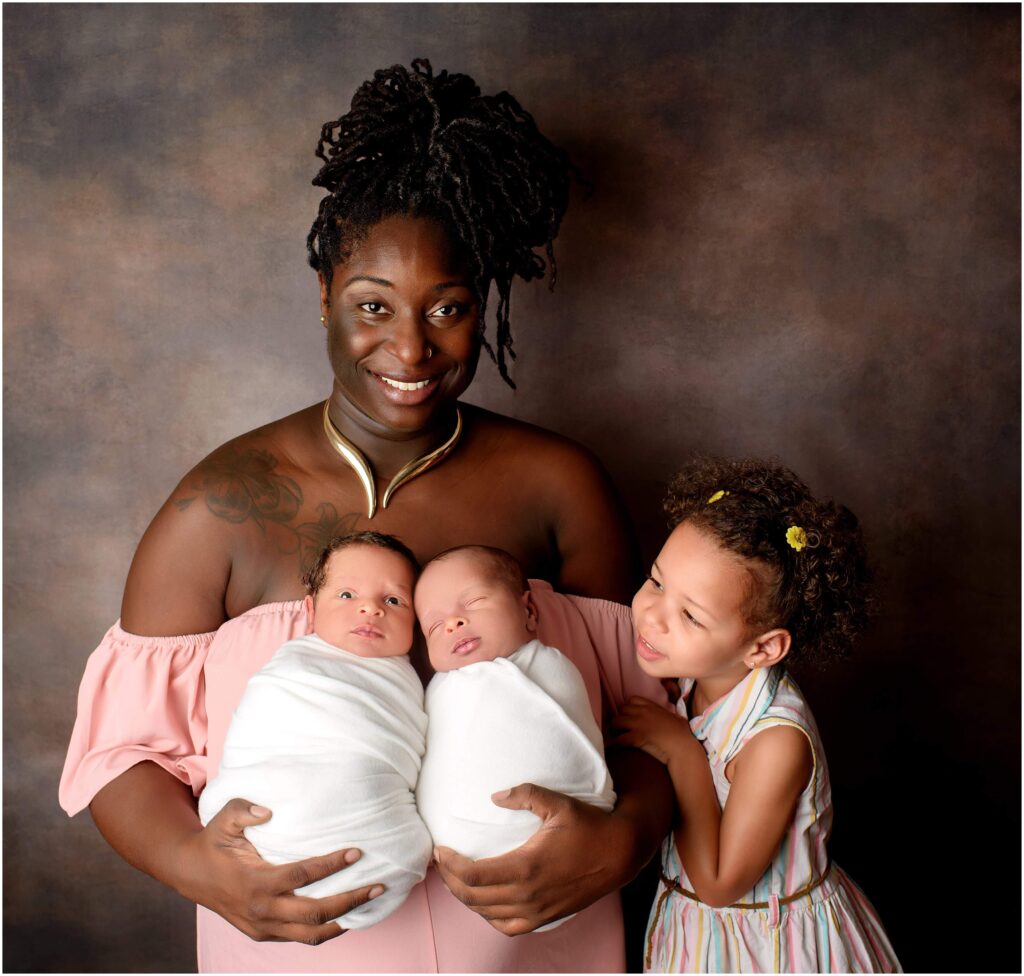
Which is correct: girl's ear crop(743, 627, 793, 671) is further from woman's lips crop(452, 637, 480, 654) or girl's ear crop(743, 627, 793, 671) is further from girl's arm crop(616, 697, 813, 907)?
woman's lips crop(452, 637, 480, 654)

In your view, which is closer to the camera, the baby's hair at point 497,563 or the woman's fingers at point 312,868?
the woman's fingers at point 312,868

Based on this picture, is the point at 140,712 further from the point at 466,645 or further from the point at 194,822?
the point at 466,645

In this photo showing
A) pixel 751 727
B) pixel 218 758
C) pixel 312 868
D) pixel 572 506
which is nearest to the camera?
pixel 312 868

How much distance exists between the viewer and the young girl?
1.60 metres

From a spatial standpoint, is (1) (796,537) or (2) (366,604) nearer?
(2) (366,604)

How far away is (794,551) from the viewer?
64.2 inches

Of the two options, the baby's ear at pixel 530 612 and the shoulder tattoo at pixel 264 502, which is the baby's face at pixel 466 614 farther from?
the shoulder tattoo at pixel 264 502

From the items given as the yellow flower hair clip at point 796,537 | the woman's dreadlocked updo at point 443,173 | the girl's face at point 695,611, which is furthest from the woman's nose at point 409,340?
the yellow flower hair clip at point 796,537

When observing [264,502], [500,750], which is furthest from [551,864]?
[264,502]

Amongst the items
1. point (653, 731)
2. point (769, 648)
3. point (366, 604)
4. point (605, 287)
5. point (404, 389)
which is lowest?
point (653, 731)

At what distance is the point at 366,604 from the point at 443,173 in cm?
76

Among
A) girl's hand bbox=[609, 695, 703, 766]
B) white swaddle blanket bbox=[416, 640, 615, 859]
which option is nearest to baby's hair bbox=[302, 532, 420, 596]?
white swaddle blanket bbox=[416, 640, 615, 859]

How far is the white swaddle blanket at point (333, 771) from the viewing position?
1317 mm

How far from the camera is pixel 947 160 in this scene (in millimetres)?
2285
